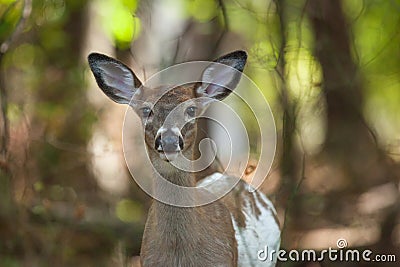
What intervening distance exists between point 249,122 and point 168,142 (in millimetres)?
2226

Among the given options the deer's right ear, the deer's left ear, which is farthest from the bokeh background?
the deer's right ear

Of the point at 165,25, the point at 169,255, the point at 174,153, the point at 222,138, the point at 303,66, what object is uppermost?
the point at 165,25

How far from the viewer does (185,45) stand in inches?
314

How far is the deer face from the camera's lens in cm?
492

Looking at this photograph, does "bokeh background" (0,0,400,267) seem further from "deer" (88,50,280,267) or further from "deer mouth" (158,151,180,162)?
"deer mouth" (158,151,180,162)

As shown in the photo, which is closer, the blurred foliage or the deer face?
the deer face

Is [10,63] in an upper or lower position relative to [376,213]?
upper

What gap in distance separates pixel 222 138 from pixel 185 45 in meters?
1.16

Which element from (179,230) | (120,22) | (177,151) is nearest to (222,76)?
(177,151)

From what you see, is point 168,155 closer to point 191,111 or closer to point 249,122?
point 191,111

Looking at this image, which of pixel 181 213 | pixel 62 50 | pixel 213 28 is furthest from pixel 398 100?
pixel 181 213

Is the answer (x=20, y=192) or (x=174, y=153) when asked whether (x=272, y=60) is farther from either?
(x=20, y=192)

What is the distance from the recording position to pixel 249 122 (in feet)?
22.8

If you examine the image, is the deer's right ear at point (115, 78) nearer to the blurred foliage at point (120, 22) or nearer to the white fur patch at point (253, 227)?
the white fur patch at point (253, 227)
